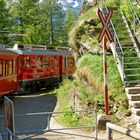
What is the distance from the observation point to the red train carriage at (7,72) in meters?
21.5

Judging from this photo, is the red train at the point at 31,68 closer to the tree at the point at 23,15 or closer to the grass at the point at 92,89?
the grass at the point at 92,89

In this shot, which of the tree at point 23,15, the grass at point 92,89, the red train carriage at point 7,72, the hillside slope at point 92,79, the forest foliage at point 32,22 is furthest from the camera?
the tree at point 23,15

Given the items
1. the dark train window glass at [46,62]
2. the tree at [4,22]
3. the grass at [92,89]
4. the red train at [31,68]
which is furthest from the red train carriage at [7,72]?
the tree at [4,22]

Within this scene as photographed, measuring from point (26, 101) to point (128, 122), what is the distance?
1125cm

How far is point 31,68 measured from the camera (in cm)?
2966

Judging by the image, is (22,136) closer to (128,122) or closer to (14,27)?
(128,122)

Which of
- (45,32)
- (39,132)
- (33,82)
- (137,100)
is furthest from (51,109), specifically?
(45,32)

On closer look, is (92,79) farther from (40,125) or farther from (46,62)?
(46,62)

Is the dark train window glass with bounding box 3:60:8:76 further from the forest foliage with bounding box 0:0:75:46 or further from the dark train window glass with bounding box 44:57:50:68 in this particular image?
the forest foliage with bounding box 0:0:75:46

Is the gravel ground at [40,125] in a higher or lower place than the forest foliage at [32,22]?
lower

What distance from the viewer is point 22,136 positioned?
13508 mm

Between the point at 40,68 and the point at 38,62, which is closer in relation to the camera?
the point at 38,62

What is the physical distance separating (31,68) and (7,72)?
689cm

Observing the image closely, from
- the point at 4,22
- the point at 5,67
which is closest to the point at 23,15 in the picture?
the point at 4,22
